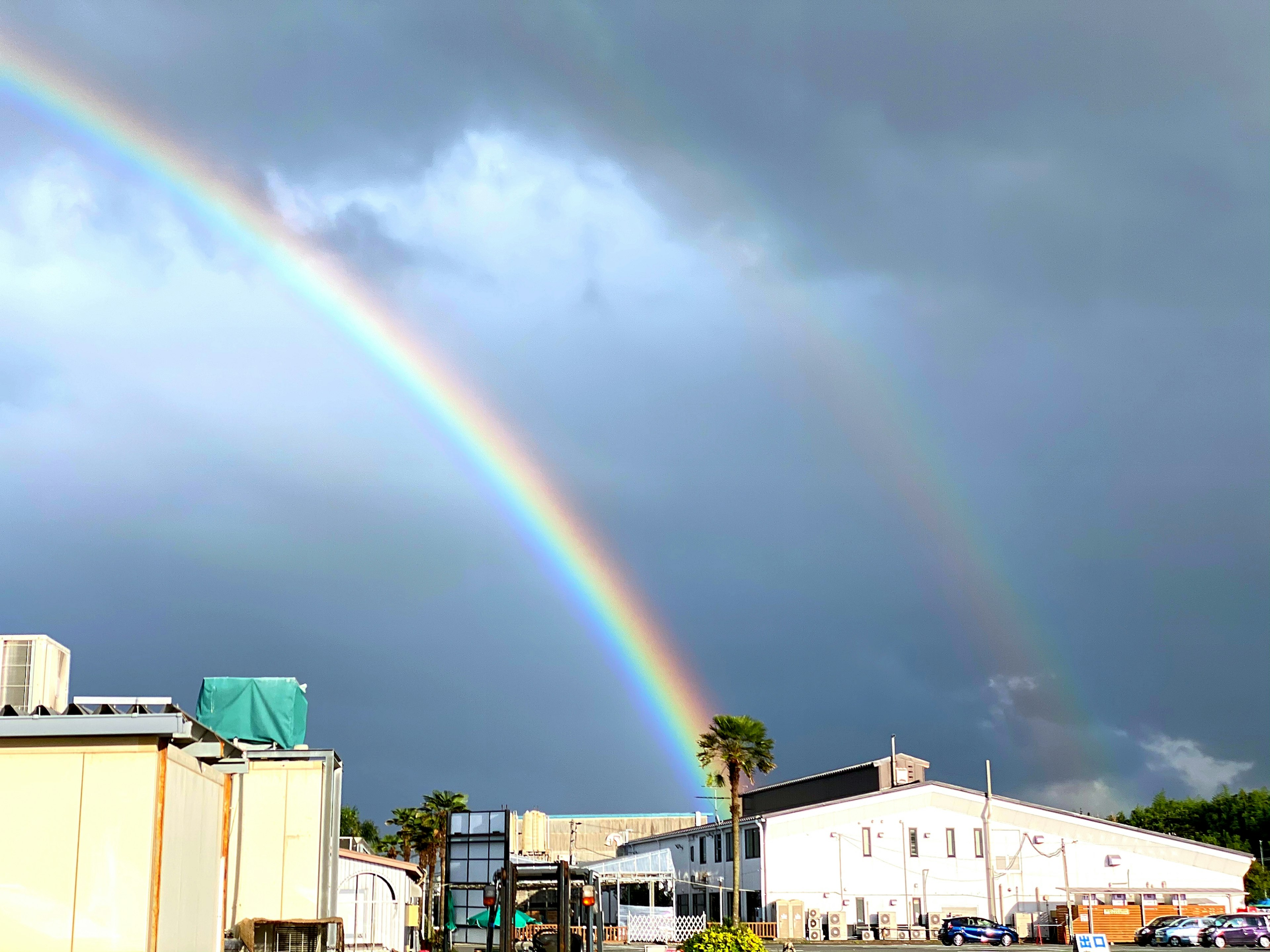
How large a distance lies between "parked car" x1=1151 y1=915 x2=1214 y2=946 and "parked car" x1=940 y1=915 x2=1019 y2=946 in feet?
22.9

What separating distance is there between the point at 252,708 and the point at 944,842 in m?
51.0

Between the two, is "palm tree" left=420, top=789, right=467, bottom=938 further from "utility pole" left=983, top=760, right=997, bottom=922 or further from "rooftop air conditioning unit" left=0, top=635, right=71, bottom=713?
"rooftop air conditioning unit" left=0, top=635, right=71, bottom=713

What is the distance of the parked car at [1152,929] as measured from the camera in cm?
5722

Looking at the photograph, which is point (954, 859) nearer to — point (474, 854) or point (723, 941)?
point (474, 854)

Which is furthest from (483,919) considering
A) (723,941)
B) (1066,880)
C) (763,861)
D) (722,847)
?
(1066,880)

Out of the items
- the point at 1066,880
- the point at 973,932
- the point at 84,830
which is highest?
the point at 84,830

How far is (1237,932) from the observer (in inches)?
2202

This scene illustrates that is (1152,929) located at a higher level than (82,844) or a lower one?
lower

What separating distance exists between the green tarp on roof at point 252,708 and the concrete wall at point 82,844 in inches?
538

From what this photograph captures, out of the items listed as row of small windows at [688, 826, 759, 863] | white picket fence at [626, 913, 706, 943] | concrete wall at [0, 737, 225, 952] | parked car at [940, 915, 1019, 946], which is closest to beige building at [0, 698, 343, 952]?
concrete wall at [0, 737, 225, 952]

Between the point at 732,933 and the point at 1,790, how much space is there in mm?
16168

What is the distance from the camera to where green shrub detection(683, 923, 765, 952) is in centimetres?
2623

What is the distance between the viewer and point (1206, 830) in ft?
414

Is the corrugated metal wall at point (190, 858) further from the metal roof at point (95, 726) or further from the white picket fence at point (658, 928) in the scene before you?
the white picket fence at point (658, 928)
